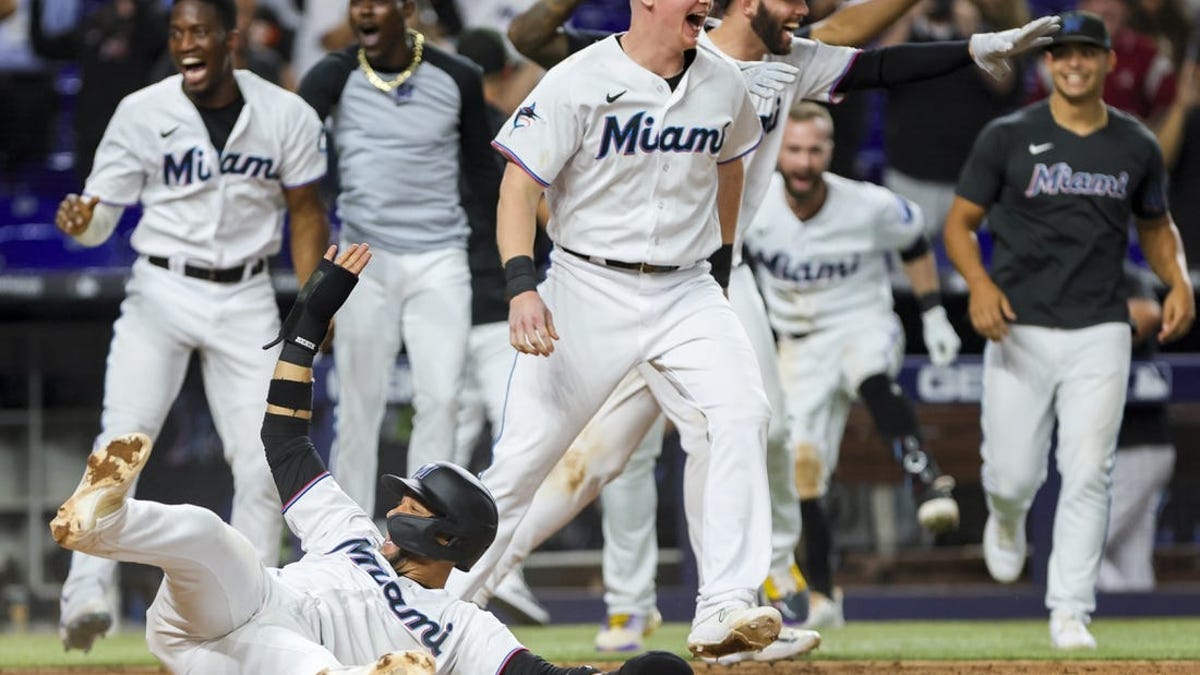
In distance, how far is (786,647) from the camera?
5652 mm

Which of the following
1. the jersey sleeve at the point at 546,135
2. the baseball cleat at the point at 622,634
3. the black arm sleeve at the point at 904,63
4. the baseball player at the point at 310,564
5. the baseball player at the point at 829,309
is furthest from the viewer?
the baseball player at the point at 829,309

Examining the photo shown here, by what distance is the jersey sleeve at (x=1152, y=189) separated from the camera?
21.9 feet

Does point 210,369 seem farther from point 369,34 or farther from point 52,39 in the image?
point 52,39

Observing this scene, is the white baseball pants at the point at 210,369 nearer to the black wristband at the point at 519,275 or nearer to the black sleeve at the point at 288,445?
the black wristband at the point at 519,275

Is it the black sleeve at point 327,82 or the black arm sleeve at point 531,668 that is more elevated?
the black sleeve at point 327,82

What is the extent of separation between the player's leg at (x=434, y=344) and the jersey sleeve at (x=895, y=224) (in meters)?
2.00

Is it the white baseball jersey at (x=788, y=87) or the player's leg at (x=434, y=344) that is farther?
the player's leg at (x=434, y=344)

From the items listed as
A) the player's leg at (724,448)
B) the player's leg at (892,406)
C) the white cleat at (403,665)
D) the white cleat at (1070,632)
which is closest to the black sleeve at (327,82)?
the player's leg at (724,448)

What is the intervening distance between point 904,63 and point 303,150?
2107 mm

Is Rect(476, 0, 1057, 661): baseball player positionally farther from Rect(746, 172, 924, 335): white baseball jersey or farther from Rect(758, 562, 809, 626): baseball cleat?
Rect(746, 172, 924, 335): white baseball jersey

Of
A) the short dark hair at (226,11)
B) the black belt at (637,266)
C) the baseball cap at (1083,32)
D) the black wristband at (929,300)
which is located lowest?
the black wristband at (929,300)

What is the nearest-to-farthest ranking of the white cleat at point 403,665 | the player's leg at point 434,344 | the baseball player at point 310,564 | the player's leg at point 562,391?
the white cleat at point 403,665, the baseball player at point 310,564, the player's leg at point 562,391, the player's leg at point 434,344

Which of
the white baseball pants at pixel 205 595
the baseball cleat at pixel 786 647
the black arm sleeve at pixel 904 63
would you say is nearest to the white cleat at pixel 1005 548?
the baseball cleat at pixel 786 647

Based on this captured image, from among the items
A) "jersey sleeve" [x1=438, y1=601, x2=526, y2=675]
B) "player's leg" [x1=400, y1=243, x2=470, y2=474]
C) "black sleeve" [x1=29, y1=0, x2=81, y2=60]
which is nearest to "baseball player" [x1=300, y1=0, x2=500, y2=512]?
"player's leg" [x1=400, y1=243, x2=470, y2=474]
